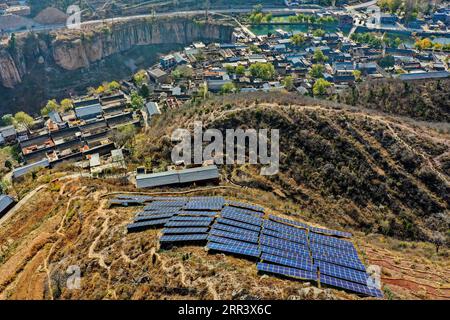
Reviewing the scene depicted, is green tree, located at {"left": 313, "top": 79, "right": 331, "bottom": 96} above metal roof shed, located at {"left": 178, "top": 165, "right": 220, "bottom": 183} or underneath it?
above

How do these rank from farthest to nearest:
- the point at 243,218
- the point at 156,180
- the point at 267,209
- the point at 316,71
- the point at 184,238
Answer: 1. the point at 316,71
2. the point at 156,180
3. the point at 267,209
4. the point at 243,218
5. the point at 184,238

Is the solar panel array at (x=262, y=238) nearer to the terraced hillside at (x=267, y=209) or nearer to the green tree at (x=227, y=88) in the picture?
the terraced hillside at (x=267, y=209)

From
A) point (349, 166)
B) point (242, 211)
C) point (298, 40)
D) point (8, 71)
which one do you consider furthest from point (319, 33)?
point (242, 211)

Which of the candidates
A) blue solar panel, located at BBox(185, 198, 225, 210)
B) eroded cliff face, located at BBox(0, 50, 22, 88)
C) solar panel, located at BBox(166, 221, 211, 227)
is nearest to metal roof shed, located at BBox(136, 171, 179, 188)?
blue solar panel, located at BBox(185, 198, 225, 210)

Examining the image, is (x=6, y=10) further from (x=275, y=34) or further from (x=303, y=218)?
(x=303, y=218)

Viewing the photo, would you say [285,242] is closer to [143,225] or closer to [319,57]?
[143,225]

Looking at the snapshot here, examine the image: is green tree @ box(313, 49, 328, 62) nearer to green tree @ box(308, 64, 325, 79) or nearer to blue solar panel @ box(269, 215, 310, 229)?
green tree @ box(308, 64, 325, 79)

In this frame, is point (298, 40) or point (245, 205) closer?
point (245, 205)
